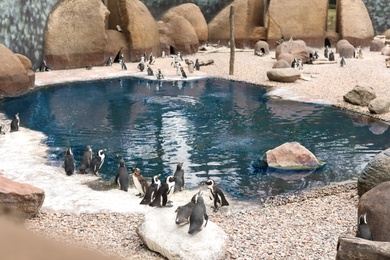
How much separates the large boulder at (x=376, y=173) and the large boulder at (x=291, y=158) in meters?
2.60

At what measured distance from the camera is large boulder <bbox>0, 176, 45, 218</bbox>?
681cm

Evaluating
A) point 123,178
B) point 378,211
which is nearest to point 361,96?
point 123,178

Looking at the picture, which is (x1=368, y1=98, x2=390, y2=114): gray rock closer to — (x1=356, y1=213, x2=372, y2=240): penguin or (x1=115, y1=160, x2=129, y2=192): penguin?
(x1=115, y1=160, x2=129, y2=192): penguin

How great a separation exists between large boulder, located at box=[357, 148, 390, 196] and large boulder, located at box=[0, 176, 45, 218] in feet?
16.2

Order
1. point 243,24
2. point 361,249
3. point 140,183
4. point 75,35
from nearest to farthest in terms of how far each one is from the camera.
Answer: point 361,249, point 140,183, point 75,35, point 243,24

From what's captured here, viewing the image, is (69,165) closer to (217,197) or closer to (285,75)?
(217,197)

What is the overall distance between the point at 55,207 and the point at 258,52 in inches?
809

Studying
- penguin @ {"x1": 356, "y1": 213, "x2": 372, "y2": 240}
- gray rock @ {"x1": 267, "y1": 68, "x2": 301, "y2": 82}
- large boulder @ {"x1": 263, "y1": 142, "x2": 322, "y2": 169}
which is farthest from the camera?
gray rock @ {"x1": 267, "y1": 68, "x2": 301, "y2": 82}

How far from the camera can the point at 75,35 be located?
905 inches

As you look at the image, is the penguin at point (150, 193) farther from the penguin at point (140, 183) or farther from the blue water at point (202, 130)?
the blue water at point (202, 130)

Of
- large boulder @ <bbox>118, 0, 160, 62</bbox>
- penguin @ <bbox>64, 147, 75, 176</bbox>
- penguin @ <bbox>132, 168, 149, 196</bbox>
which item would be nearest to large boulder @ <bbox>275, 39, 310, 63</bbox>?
large boulder @ <bbox>118, 0, 160, 62</bbox>

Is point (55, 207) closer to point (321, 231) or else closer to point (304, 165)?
point (321, 231)

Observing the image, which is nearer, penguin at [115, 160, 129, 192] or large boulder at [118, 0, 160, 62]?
penguin at [115, 160, 129, 192]

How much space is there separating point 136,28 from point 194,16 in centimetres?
537
